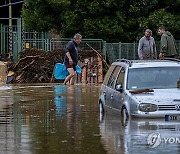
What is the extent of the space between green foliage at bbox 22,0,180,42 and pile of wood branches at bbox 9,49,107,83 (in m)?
2.89

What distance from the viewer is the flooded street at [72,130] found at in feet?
33.3

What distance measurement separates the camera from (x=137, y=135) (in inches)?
449

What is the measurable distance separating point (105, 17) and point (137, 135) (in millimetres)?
22247

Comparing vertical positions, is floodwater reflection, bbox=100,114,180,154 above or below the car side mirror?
below

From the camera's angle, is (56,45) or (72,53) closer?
(72,53)

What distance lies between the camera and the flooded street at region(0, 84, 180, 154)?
1016 centimetres

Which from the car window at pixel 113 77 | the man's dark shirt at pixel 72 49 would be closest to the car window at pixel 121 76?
the car window at pixel 113 77

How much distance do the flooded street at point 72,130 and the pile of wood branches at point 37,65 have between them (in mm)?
11672

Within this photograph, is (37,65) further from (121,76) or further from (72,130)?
(72,130)

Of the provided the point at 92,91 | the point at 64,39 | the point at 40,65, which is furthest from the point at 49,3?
the point at 92,91

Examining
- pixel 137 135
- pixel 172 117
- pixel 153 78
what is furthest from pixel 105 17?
pixel 137 135

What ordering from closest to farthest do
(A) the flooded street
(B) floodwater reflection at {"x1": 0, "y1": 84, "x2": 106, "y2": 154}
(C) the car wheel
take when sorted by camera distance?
(A) the flooded street < (B) floodwater reflection at {"x1": 0, "y1": 84, "x2": 106, "y2": 154} < (C) the car wheel

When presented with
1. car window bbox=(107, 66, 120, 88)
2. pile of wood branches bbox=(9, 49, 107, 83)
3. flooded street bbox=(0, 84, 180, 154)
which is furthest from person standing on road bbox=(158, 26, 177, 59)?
pile of wood branches bbox=(9, 49, 107, 83)

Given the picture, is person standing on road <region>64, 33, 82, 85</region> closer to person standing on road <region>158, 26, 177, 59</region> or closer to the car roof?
person standing on road <region>158, 26, 177, 59</region>
